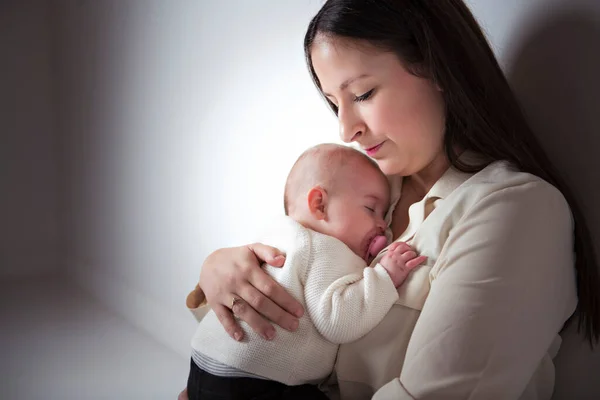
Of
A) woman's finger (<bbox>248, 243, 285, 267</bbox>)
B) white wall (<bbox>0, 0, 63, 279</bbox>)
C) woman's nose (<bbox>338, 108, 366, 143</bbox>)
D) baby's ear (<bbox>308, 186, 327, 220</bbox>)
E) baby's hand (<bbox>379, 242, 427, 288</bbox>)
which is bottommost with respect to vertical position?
white wall (<bbox>0, 0, 63, 279</bbox>)

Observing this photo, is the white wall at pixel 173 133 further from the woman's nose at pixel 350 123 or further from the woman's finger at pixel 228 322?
the woman's finger at pixel 228 322

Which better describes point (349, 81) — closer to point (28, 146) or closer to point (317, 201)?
point (317, 201)

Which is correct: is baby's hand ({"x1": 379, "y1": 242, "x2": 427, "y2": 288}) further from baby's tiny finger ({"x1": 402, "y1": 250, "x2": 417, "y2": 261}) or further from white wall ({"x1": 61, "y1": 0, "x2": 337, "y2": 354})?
white wall ({"x1": 61, "y1": 0, "x2": 337, "y2": 354})

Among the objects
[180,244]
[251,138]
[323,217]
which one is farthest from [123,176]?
[323,217]

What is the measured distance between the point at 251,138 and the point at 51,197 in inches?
69.3

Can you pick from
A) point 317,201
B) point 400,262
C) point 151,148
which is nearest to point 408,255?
point 400,262

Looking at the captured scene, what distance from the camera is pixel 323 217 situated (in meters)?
1.53

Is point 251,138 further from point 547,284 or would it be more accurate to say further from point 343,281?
point 547,284

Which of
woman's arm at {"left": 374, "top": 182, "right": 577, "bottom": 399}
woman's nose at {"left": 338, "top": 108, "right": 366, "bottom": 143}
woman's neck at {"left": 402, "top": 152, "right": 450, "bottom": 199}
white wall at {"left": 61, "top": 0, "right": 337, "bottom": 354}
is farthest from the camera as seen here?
white wall at {"left": 61, "top": 0, "right": 337, "bottom": 354}

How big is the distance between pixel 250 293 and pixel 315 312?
0.16m

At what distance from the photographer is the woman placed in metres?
1.18

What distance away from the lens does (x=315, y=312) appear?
4.50 ft

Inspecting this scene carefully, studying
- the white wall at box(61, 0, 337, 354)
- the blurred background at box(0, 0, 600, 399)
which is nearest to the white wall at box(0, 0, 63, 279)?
the blurred background at box(0, 0, 600, 399)

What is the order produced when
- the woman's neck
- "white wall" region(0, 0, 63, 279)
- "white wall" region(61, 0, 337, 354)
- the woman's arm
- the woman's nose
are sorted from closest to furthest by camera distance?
1. the woman's arm
2. the woman's nose
3. the woman's neck
4. "white wall" region(61, 0, 337, 354)
5. "white wall" region(0, 0, 63, 279)
